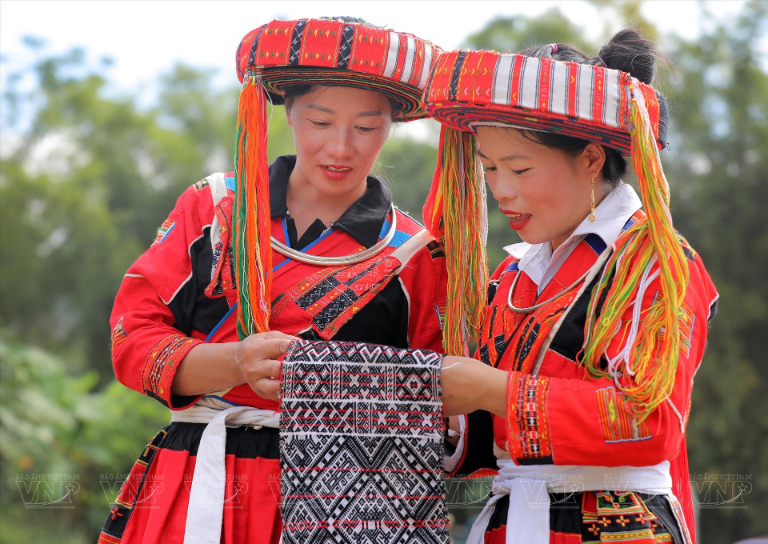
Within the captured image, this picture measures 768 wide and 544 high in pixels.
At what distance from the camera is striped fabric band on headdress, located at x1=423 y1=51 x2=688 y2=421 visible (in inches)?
64.9

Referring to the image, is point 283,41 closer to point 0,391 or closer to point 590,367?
point 590,367

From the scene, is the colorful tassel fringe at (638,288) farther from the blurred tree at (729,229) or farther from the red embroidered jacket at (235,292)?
the blurred tree at (729,229)

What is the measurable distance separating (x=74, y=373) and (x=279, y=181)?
39.0 ft

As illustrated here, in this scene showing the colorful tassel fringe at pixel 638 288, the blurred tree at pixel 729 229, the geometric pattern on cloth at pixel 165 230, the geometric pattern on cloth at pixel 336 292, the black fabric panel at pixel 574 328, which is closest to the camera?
the colorful tassel fringe at pixel 638 288

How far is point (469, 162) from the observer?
226cm

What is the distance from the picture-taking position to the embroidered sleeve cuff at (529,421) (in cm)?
168

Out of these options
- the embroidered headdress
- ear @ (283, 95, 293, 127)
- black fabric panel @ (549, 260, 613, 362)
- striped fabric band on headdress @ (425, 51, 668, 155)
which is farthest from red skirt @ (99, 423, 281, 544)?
striped fabric band on headdress @ (425, 51, 668, 155)

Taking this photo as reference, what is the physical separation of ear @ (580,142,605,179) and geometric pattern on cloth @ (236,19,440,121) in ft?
1.67

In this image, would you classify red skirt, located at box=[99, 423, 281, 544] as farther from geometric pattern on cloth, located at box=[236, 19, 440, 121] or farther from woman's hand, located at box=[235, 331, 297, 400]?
geometric pattern on cloth, located at box=[236, 19, 440, 121]

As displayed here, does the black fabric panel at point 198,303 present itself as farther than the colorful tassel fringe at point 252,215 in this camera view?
Yes

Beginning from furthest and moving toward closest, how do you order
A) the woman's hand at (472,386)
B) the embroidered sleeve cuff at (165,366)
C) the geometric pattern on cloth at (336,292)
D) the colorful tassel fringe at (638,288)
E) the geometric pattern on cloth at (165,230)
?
1. the geometric pattern on cloth at (165,230)
2. the geometric pattern on cloth at (336,292)
3. the embroidered sleeve cuff at (165,366)
4. the woman's hand at (472,386)
5. the colorful tassel fringe at (638,288)

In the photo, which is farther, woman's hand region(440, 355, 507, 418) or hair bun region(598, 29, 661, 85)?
hair bun region(598, 29, 661, 85)

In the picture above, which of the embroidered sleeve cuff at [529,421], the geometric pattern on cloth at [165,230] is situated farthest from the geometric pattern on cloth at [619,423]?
the geometric pattern on cloth at [165,230]

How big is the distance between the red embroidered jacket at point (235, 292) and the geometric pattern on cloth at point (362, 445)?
30cm
